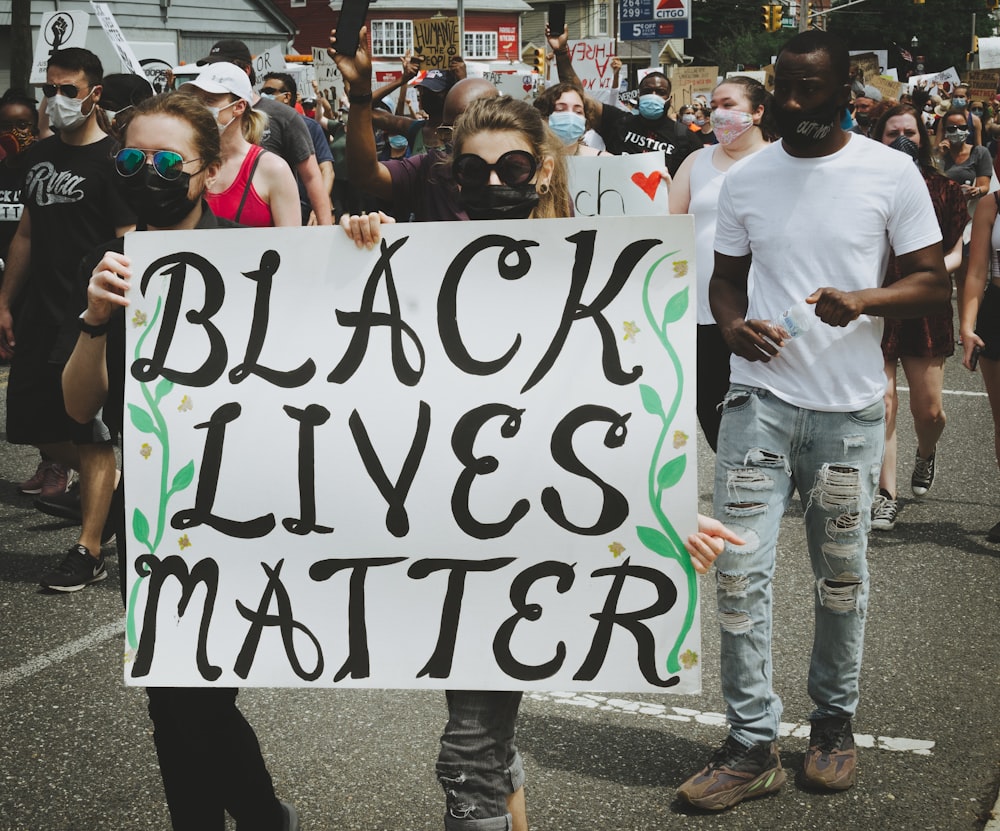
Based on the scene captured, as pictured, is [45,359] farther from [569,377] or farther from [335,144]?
[335,144]

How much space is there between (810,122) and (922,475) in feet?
12.3

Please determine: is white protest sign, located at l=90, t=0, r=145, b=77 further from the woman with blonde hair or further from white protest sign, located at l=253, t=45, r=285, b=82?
the woman with blonde hair

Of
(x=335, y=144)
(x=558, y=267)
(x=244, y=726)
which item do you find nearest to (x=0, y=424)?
(x=335, y=144)

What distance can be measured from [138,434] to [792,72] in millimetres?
1909

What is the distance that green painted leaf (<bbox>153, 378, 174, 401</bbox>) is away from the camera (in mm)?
2707

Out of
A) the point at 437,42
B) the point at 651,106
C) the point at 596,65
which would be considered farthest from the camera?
the point at 596,65

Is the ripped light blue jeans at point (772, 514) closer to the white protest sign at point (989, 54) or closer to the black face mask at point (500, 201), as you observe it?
the black face mask at point (500, 201)

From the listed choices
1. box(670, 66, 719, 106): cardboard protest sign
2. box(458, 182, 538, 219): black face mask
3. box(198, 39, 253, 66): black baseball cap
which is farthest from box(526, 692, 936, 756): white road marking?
box(670, 66, 719, 106): cardboard protest sign

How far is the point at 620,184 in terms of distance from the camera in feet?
23.7

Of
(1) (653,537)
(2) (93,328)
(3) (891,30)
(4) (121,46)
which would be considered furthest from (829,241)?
(3) (891,30)

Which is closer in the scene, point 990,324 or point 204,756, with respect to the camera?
point 204,756

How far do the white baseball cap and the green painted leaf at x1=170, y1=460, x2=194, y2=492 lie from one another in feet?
8.86

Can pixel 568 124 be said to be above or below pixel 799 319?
above

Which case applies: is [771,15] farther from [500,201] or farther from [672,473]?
[672,473]
